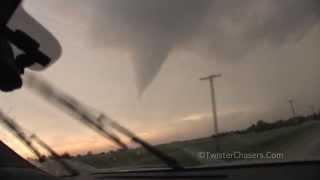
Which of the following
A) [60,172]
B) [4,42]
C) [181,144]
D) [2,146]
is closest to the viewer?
[2,146]

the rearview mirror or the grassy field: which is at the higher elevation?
the rearview mirror

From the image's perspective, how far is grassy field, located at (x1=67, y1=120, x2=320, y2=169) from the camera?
4797 mm

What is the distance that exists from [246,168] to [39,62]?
6.07ft

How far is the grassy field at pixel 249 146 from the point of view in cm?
480

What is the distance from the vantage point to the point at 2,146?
3.69m

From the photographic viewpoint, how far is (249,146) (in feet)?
16.1

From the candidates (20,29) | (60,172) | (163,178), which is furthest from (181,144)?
(20,29)

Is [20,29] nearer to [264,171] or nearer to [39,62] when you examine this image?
[39,62]

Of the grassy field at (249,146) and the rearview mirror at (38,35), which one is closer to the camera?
the rearview mirror at (38,35)

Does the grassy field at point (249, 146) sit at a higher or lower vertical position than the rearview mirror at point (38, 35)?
lower

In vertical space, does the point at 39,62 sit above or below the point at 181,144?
above

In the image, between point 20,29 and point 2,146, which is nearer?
point 2,146

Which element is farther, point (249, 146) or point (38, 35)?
point (249, 146)

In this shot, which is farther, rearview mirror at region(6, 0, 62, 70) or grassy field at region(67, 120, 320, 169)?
grassy field at region(67, 120, 320, 169)
